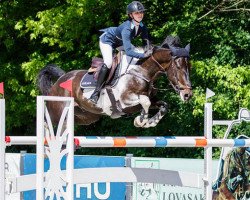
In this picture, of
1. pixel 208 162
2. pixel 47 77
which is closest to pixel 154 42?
pixel 47 77

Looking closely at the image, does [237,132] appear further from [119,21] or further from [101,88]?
[101,88]

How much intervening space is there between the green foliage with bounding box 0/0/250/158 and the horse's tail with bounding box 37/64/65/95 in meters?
3.80

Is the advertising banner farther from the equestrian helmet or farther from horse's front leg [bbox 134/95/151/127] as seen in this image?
the equestrian helmet

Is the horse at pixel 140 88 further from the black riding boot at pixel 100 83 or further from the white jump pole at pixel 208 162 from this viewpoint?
the white jump pole at pixel 208 162

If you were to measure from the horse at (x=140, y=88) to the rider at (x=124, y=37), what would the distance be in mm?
103

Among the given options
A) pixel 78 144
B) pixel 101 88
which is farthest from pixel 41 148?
pixel 101 88

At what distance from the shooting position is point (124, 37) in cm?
792

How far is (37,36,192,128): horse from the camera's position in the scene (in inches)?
304

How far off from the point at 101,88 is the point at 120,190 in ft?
4.91

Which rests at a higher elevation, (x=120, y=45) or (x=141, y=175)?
(x=120, y=45)

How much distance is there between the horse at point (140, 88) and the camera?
25.3 feet

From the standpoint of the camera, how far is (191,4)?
47.9ft

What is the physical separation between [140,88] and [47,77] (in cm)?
188

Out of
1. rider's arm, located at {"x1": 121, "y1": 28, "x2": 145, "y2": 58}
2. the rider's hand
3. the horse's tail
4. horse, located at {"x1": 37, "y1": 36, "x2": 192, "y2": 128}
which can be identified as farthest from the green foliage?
rider's arm, located at {"x1": 121, "y1": 28, "x2": 145, "y2": 58}
